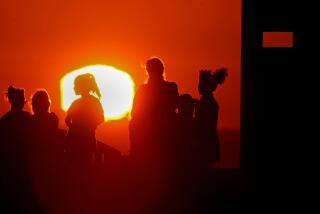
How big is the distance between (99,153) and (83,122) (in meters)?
0.64

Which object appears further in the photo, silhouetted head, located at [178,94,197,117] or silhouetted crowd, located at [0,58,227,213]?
silhouetted head, located at [178,94,197,117]

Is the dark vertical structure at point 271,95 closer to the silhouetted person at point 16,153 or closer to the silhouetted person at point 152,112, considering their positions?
the silhouetted person at point 152,112

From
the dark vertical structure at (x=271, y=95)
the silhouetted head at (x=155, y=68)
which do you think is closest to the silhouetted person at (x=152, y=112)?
the silhouetted head at (x=155, y=68)

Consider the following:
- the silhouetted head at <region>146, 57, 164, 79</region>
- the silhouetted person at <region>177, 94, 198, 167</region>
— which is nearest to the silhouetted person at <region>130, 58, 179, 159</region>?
the silhouetted head at <region>146, 57, 164, 79</region>

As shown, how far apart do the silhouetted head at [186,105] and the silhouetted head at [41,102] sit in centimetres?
192

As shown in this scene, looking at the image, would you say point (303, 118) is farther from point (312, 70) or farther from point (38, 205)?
point (38, 205)

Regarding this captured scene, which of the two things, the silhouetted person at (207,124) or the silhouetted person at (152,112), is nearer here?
the silhouetted person at (152,112)

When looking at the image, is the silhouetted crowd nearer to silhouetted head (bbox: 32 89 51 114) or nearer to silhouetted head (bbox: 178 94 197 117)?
silhouetted head (bbox: 32 89 51 114)

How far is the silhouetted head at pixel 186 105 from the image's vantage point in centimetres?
1162

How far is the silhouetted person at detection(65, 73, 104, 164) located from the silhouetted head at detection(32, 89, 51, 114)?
1.08 feet

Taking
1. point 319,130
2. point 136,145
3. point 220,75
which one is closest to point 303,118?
point 319,130

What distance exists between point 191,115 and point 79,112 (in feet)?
5.49

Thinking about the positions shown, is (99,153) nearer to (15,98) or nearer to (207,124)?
(15,98)

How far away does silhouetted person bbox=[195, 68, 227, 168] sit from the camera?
11258 millimetres
